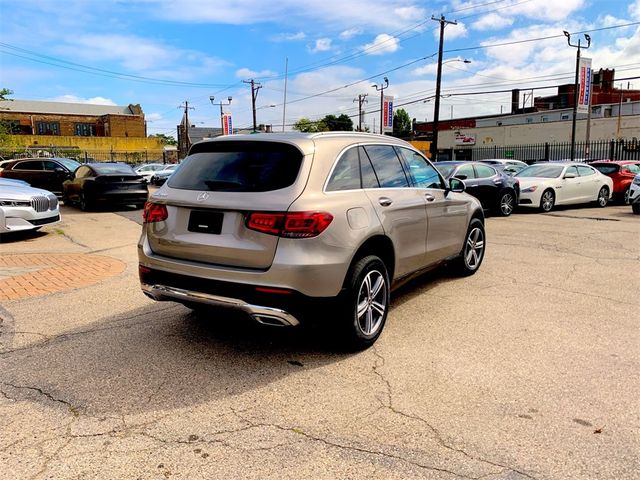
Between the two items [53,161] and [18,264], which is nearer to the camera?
[18,264]

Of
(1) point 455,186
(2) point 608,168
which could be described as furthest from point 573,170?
(1) point 455,186

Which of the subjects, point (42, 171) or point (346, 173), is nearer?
point (346, 173)

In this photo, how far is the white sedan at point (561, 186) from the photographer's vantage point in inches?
580

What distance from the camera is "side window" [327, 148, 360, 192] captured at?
157 inches

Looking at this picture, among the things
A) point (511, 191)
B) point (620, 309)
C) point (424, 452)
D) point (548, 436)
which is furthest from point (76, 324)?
point (511, 191)

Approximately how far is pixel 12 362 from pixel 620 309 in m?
5.81

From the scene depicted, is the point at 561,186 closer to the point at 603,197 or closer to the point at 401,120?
the point at 603,197

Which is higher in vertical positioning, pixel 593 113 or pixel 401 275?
pixel 593 113

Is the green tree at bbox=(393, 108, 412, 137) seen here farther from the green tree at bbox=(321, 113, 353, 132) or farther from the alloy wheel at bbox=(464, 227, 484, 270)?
the alloy wheel at bbox=(464, 227, 484, 270)

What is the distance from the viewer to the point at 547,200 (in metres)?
14.9

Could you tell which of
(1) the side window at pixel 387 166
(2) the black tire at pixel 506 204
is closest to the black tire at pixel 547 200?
(2) the black tire at pixel 506 204

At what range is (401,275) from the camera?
15.8ft

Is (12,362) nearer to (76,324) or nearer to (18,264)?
(76,324)

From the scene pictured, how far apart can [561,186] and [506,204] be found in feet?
8.49
